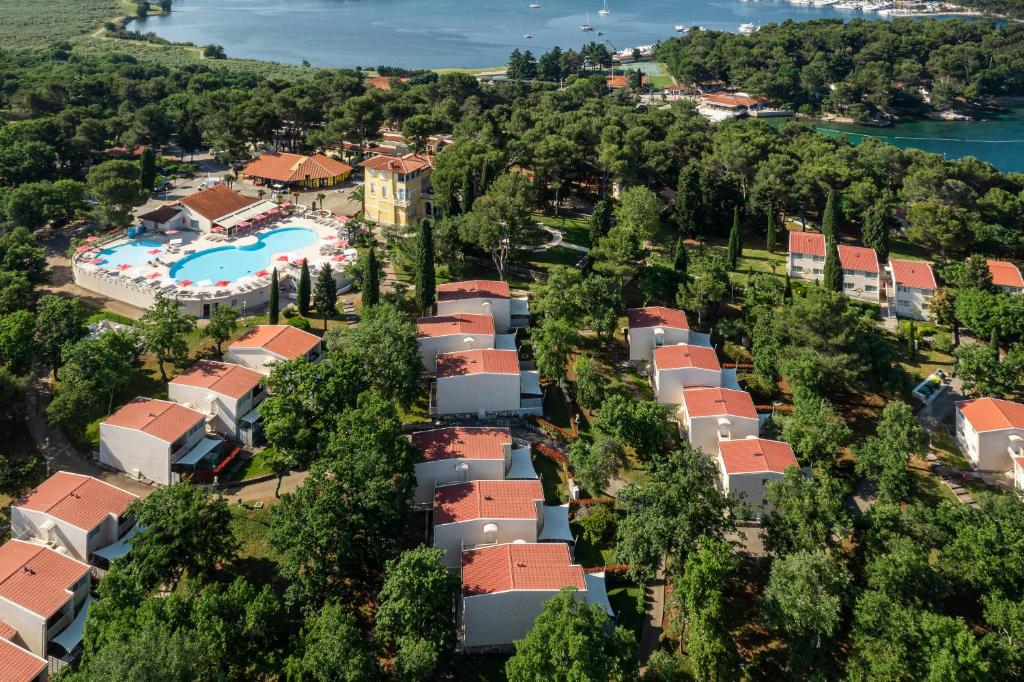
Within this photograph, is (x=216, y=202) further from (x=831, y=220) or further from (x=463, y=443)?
(x=831, y=220)

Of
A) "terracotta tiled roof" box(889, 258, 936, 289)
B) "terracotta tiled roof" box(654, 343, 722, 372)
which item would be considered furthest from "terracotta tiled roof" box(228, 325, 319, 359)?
"terracotta tiled roof" box(889, 258, 936, 289)

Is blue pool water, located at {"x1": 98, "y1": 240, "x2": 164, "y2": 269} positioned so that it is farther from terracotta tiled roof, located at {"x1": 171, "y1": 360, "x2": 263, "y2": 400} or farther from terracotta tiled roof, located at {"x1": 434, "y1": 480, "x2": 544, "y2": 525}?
terracotta tiled roof, located at {"x1": 434, "y1": 480, "x2": 544, "y2": 525}

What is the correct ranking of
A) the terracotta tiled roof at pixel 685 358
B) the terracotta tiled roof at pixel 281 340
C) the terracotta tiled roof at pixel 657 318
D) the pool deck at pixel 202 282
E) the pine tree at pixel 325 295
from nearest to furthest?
the terracotta tiled roof at pixel 281 340, the terracotta tiled roof at pixel 685 358, the terracotta tiled roof at pixel 657 318, the pine tree at pixel 325 295, the pool deck at pixel 202 282

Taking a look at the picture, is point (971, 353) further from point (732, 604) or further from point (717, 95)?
point (717, 95)

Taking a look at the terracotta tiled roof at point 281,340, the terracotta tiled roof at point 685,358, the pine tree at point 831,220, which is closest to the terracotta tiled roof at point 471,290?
the terracotta tiled roof at point 281,340

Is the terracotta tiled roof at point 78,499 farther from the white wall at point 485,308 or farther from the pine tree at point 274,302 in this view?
the white wall at point 485,308
